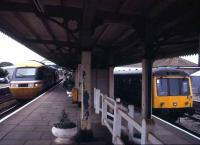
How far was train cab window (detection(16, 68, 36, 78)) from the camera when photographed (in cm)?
2640

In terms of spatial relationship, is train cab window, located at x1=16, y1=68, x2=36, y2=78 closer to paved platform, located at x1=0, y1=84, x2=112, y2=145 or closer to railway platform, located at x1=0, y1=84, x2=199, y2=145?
paved platform, located at x1=0, y1=84, x2=112, y2=145

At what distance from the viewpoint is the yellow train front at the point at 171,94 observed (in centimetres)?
1998

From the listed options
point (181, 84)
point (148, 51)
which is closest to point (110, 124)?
point (148, 51)

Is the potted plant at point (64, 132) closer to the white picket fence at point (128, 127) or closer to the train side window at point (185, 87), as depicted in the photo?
the white picket fence at point (128, 127)

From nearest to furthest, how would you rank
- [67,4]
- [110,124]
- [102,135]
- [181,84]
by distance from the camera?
[67,4] → [102,135] → [110,124] → [181,84]

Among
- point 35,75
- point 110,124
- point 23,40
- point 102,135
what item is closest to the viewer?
point 102,135

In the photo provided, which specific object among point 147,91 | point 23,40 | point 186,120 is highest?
point 23,40

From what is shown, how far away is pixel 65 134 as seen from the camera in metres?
9.46

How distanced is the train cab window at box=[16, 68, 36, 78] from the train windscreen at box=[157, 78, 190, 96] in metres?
10.3

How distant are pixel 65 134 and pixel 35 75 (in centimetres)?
1770

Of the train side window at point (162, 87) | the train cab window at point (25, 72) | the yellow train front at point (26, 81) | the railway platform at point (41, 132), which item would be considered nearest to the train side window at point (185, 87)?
the train side window at point (162, 87)

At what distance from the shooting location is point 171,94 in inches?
803

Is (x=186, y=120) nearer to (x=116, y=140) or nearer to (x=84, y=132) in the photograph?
(x=84, y=132)

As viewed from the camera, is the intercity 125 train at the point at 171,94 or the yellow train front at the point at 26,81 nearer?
the intercity 125 train at the point at 171,94
